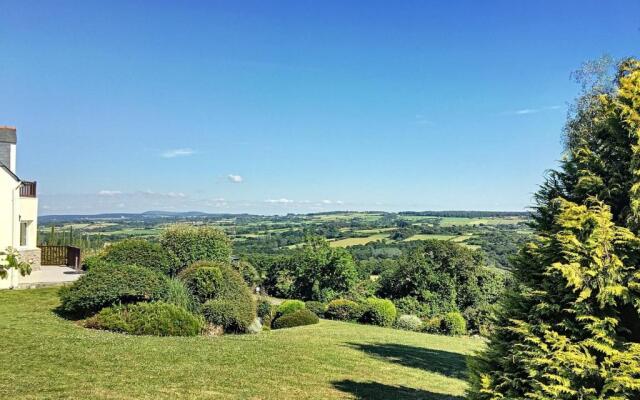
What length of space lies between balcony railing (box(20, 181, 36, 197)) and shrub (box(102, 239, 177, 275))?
31.6 ft

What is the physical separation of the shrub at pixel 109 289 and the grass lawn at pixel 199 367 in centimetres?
65

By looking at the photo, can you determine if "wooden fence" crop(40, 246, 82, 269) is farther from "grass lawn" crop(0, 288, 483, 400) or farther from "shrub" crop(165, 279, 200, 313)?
"shrub" crop(165, 279, 200, 313)

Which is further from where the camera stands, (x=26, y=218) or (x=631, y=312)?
(x=26, y=218)

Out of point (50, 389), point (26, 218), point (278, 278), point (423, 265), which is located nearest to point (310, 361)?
point (50, 389)

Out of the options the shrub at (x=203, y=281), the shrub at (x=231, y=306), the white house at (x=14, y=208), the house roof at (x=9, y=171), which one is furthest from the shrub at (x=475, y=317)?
the house roof at (x=9, y=171)

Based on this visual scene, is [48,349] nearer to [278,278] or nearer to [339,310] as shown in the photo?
[339,310]

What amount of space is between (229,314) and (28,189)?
1469cm

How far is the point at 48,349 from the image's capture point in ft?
30.2

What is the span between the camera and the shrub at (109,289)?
1280cm

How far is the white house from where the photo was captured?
19.6 m

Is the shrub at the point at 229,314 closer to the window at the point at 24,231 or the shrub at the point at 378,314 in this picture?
the shrub at the point at 378,314

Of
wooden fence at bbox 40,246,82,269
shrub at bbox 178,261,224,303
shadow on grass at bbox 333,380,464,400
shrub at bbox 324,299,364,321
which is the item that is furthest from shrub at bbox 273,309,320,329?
wooden fence at bbox 40,246,82,269

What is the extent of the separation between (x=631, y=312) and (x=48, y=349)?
31.9 ft

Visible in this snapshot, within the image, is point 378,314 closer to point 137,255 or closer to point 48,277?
point 137,255
